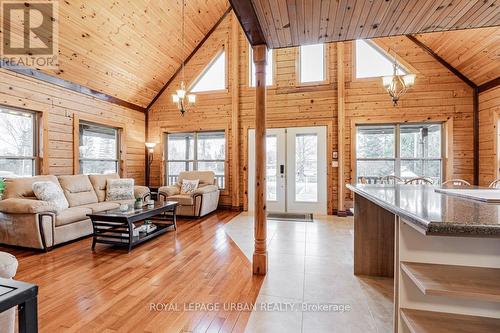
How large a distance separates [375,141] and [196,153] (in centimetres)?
447

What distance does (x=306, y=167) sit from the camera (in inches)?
233

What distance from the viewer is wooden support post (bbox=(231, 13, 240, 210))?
625cm

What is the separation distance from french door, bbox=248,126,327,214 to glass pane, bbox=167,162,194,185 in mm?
2418

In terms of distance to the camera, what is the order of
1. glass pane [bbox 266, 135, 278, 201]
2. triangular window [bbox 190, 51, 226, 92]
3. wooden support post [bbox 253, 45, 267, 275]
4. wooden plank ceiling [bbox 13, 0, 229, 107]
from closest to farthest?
wooden support post [bbox 253, 45, 267, 275]
wooden plank ceiling [bbox 13, 0, 229, 107]
glass pane [bbox 266, 135, 278, 201]
triangular window [bbox 190, 51, 226, 92]

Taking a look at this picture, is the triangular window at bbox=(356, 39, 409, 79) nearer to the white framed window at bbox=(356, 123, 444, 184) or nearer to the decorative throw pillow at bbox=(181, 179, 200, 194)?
the white framed window at bbox=(356, 123, 444, 184)

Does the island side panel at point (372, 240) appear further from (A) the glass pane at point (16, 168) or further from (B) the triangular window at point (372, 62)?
(A) the glass pane at point (16, 168)

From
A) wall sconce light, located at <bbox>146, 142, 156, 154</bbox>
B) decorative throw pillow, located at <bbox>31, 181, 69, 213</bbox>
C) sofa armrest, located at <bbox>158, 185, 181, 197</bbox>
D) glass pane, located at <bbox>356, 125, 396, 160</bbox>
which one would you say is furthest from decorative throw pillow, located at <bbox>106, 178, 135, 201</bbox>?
glass pane, located at <bbox>356, 125, 396, 160</bbox>

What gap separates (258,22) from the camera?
2273 millimetres

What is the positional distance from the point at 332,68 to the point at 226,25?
2943mm

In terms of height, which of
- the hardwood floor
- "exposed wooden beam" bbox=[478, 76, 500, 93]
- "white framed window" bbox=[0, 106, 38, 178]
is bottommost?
the hardwood floor

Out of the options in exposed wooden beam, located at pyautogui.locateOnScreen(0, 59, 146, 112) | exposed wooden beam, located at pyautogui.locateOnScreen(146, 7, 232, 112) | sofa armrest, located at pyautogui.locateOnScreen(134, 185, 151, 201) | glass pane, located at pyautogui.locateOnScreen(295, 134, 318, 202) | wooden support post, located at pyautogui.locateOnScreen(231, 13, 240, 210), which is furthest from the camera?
exposed wooden beam, located at pyautogui.locateOnScreen(146, 7, 232, 112)

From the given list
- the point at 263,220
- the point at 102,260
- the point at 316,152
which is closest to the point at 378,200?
the point at 263,220

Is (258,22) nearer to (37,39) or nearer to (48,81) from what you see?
(37,39)

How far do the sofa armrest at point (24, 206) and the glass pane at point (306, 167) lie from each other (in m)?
4.67
